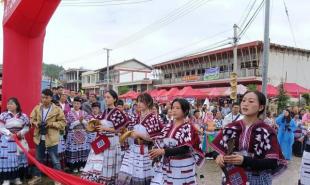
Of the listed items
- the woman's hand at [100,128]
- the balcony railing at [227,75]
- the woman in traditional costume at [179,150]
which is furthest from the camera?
the balcony railing at [227,75]

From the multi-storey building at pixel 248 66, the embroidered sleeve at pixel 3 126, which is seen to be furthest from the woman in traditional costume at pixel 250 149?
the multi-storey building at pixel 248 66

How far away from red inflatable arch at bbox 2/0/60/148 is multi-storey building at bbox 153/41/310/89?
2591 centimetres

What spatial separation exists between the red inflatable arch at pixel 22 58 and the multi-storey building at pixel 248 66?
2591cm

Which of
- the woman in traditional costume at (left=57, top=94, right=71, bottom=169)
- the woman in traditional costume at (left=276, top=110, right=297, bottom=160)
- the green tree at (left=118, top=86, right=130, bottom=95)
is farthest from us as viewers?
the green tree at (left=118, top=86, right=130, bottom=95)

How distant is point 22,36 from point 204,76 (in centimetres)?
3289

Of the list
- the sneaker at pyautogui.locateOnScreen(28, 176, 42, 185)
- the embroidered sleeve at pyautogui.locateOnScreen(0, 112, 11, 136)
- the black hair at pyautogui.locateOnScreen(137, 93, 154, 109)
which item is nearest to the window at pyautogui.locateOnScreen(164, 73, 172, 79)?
the sneaker at pyautogui.locateOnScreen(28, 176, 42, 185)

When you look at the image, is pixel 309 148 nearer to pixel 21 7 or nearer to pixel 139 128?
pixel 139 128

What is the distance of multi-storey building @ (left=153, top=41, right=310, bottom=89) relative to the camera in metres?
32.0

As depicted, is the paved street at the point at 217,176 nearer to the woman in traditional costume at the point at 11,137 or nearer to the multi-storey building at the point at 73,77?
the woman in traditional costume at the point at 11,137

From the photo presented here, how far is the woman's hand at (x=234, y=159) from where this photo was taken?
3013 mm

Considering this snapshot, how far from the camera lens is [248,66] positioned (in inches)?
1307

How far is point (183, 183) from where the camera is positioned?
427 centimetres

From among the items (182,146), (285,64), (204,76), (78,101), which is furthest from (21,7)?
(204,76)

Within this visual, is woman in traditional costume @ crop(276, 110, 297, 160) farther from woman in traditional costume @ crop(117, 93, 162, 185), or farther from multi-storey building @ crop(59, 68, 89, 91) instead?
multi-storey building @ crop(59, 68, 89, 91)
